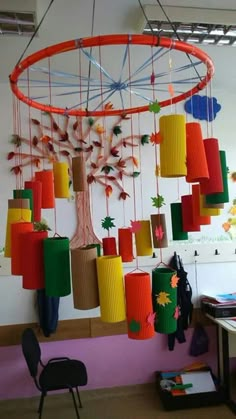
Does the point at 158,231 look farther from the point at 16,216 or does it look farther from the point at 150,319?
the point at 16,216

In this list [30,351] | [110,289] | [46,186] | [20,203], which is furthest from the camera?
[30,351]

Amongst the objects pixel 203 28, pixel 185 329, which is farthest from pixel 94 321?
pixel 203 28

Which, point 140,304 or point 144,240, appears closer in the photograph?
point 140,304

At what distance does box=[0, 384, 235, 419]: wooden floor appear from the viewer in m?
3.03

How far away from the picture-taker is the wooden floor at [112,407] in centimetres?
303

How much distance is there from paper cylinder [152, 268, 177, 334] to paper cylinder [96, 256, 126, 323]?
146mm

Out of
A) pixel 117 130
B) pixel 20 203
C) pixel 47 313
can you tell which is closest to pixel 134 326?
pixel 20 203

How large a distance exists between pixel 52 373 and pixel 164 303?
193 cm

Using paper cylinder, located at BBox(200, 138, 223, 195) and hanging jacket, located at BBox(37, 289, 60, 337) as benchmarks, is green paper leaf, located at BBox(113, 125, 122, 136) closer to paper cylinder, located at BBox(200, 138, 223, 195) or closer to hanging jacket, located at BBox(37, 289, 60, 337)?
hanging jacket, located at BBox(37, 289, 60, 337)

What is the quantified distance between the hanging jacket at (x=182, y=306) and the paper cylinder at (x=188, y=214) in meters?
1.66

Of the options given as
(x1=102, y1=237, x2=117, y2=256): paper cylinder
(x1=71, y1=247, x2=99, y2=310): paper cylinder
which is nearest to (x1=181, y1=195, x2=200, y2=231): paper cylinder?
(x1=102, y1=237, x2=117, y2=256): paper cylinder

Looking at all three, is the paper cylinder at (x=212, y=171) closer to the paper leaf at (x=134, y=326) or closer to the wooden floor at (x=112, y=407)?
the paper leaf at (x=134, y=326)

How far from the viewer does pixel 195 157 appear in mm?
1380

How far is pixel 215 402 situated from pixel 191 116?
9.19ft
